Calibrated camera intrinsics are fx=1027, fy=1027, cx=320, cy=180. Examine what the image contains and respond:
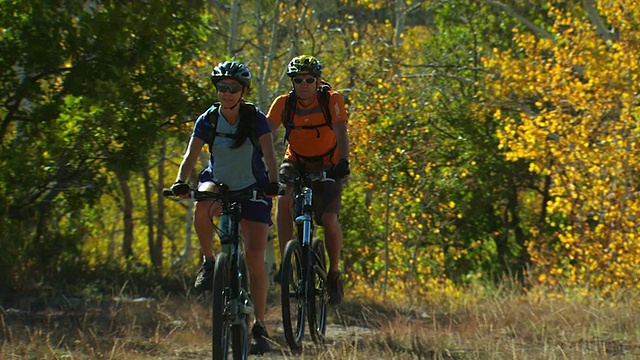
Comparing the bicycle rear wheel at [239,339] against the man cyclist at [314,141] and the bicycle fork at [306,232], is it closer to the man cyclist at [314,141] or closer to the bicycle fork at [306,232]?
the man cyclist at [314,141]

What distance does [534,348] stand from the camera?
6961mm

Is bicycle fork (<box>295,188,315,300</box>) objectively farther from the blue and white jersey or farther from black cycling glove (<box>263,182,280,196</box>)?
black cycling glove (<box>263,182,280,196</box>)

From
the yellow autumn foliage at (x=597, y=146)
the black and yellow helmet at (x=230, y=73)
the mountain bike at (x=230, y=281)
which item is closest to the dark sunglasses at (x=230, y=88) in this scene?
the black and yellow helmet at (x=230, y=73)

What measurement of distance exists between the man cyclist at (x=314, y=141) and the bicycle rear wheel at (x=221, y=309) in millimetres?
1312

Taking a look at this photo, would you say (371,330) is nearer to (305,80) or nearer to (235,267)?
(305,80)

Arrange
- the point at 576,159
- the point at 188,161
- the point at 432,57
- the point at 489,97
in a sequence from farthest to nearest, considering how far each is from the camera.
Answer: the point at 432,57 → the point at 489,97 → the point at 576,159 → the point at 188,161

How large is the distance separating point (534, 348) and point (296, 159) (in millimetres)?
2080

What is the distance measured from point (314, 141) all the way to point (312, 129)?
0.09 m

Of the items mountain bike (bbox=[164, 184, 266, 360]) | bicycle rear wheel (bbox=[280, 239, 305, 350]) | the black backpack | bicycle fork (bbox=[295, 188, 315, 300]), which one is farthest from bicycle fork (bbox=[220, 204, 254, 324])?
bicycle fork (bbox=[295, 188, 315, 300])

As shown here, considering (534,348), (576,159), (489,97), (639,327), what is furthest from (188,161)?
(489,97)

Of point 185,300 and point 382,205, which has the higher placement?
point 382,205

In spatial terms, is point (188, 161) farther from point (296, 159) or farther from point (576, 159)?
point (576, 159)

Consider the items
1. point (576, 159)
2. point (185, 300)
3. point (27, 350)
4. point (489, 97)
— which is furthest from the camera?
point (489, 97)

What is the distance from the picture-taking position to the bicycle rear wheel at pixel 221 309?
530 centimetres
